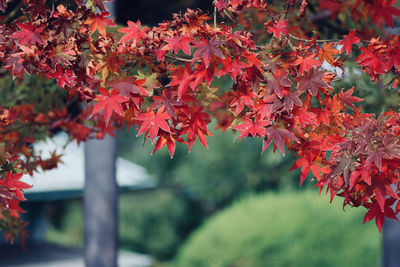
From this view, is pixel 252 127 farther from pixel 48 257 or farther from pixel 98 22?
pixel 48 257

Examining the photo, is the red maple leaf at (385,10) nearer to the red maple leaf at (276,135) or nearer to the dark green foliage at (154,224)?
the red maple leaf at (276,135)

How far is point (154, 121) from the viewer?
73.2 inches

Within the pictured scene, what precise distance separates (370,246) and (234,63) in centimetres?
788

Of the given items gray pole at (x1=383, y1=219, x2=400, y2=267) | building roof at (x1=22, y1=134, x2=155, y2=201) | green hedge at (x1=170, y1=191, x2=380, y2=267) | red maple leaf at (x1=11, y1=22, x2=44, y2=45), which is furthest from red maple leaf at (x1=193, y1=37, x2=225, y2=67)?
building roof at (x1=22, y1=134, x2=155, y2=201)

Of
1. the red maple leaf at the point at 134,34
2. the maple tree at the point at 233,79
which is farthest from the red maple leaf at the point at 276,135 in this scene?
the red maple leaf at the point at 134,34

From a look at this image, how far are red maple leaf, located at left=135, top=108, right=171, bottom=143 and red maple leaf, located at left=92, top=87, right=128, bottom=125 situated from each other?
0.09m

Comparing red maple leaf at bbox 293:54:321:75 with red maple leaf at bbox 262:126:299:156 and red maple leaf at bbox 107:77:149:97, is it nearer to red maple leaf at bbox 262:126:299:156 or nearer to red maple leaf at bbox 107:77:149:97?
red maple leaf at bbox 262:126:299:156

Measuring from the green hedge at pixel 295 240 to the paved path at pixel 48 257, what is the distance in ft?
8.22

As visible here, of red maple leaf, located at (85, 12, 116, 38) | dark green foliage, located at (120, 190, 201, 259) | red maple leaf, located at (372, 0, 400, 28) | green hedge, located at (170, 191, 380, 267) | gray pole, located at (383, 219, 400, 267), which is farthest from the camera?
dark green foliage, located at (120, 190, 201, 259)

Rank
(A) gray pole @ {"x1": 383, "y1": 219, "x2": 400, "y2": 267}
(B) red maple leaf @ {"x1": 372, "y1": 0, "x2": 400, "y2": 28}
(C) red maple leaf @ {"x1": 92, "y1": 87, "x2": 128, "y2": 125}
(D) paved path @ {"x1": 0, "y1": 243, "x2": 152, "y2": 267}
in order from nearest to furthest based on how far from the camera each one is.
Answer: (B) red maple leaf @ {"x1": 372, "y1": 0, "x2": 400, "y2": 28}, (C) red maple leaf @ {"x1": 92, "y1": 87, "x2": 128, "y2": 125}, (A) gray pole @ {"x1": 383, "y1": 219, "x2": 400, "y2": 267}, (D) paved path @ {"x1": 0, "y1": 243, "x2": 152, "y2": 267}

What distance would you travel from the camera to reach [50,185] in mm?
11289

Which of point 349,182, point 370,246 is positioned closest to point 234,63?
point 349,182

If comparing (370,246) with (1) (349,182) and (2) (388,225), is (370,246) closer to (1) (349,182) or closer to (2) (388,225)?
(2) (388,225)

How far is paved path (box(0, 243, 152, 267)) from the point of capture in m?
11.1
